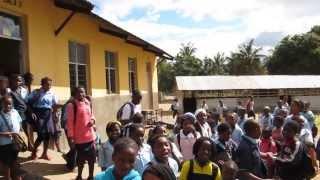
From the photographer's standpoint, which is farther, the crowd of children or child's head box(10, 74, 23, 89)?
child's head box(10, 74, 23, 89)

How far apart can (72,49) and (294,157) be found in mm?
9576

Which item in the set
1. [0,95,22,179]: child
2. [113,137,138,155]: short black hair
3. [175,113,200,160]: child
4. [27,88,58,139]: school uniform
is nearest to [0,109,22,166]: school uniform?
[0,95,22,179]: child

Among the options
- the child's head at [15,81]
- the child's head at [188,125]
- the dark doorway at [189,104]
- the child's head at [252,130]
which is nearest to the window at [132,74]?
the child's head at [15,81]

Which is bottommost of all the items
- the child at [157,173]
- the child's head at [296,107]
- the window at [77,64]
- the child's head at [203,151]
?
the child's head at [203,151]

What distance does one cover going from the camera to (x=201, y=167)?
511 centimetres

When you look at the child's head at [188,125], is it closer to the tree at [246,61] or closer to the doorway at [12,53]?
the doorway at [12,53]

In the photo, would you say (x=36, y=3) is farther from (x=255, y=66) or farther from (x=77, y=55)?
(x=255, y=66)

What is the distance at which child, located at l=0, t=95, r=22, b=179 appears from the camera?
7.65 m

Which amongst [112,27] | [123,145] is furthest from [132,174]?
[112,27]

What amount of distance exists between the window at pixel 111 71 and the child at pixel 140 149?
41.6ft

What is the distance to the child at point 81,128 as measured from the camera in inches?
334

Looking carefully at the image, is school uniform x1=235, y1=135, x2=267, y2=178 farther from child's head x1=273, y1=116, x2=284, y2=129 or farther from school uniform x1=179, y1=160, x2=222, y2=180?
child's head x1=273, y1=116, x2=284, y2=129

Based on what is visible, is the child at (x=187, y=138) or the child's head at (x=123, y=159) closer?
the child's head at (x=123, y=159)

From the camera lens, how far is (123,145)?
12.1ft
